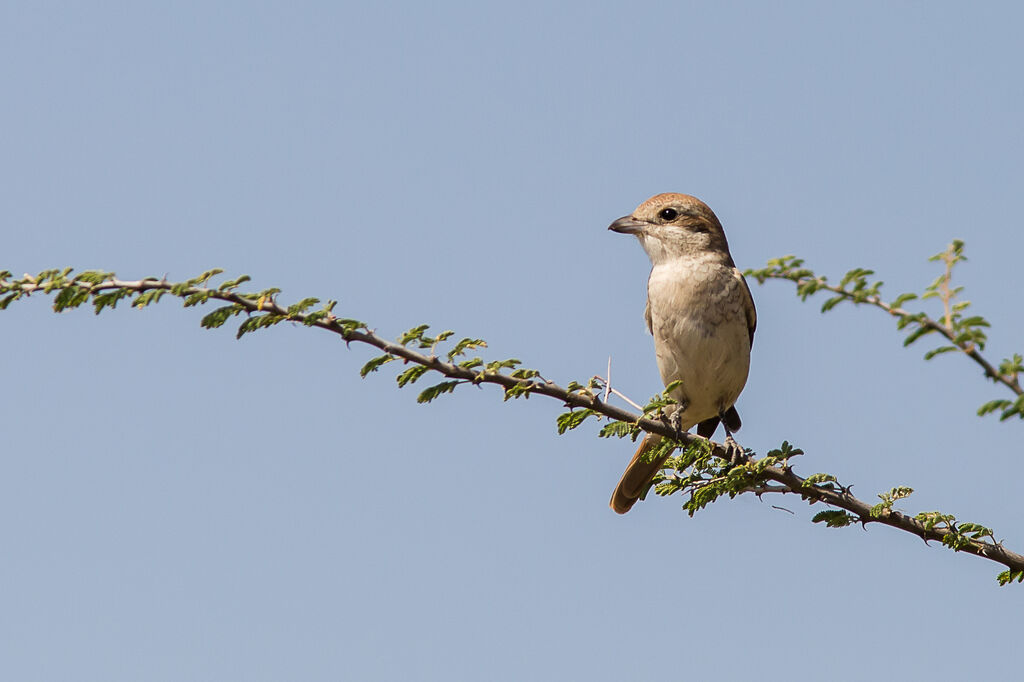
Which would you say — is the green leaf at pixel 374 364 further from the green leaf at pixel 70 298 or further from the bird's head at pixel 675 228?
the bird's head at pixel 675 228

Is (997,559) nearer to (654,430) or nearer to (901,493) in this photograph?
(901,493)

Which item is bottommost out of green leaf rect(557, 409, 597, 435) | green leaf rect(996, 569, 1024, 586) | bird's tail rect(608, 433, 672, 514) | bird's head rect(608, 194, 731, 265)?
green leaf rect(996, 569, 1024, 586)

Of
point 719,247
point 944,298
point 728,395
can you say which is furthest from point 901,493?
point 719,247

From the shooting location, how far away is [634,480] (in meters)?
6.03

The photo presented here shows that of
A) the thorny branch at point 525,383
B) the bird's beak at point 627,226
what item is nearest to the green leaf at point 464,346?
the thorny branch at point 525,383

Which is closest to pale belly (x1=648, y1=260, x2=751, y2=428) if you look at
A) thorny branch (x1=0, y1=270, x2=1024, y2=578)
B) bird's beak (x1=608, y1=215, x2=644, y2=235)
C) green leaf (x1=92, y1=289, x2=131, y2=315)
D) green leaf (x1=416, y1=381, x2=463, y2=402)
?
bird's beak (x1=608, y1=215, x2=644, y2=235)

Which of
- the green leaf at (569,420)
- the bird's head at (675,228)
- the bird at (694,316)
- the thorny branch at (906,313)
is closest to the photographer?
the thorny branch at (906,313)

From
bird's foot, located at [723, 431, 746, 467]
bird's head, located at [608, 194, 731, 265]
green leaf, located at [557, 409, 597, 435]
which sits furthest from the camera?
bird's head, located at [608, 194, 731, 265]

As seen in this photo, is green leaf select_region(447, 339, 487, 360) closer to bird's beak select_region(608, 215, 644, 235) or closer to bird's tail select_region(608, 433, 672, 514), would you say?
bird's tail select_region(608, 433, 672, 514)

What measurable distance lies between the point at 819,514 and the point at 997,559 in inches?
22.3

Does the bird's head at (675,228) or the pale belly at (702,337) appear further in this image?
the bird's head at (675,228)

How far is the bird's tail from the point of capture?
236 inches

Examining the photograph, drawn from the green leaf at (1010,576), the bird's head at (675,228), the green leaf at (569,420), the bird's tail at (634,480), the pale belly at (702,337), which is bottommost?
the green leaf at (1010,576)

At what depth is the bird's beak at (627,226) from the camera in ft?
23.4
